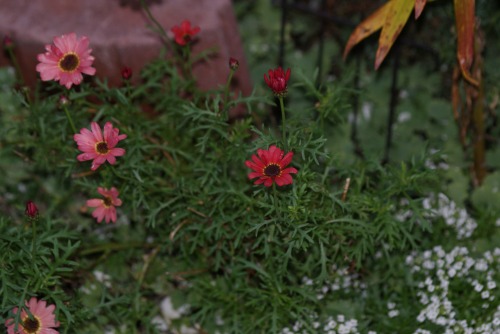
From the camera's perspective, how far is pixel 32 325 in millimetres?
2467

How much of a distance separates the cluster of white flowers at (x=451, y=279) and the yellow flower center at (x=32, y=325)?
4.03 feet

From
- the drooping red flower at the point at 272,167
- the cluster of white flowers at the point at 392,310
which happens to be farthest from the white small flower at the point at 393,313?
the drooping red flower at the point at 272,167

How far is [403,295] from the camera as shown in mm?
2867

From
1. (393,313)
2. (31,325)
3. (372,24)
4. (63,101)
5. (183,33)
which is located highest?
(372,24)

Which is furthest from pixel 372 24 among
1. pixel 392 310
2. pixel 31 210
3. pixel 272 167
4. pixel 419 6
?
pixel 31 210

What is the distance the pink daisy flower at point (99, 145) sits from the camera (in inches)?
94.7

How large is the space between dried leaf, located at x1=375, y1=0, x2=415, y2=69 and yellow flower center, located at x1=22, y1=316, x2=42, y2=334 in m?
1.36

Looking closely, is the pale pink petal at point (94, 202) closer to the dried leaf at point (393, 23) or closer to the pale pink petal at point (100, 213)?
the pale pink petal at point (100, 213)

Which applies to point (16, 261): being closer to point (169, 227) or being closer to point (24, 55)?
point (169, 227)

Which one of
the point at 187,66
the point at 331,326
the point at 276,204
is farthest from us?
the point at 187,66

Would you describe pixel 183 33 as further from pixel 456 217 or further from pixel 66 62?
pixel 456 217

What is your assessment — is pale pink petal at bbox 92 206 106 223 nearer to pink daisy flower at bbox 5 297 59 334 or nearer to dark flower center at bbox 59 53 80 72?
pink daisy flower at bbox 5 297 59 334

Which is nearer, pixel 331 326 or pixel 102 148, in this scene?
pixel 102 148

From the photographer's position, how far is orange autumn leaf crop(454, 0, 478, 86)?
2.68 metres
